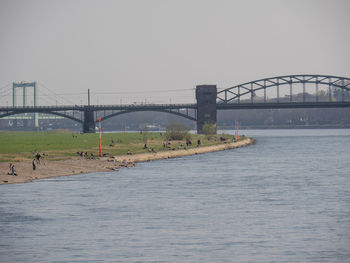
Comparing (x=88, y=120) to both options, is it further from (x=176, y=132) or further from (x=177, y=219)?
(x=177, y=219)

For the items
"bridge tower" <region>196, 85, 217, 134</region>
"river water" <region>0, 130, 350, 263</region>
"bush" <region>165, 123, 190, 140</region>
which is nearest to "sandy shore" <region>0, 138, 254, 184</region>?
"river water" <region>0, 130, 350, 263</region>

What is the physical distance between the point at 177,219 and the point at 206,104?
162 meters

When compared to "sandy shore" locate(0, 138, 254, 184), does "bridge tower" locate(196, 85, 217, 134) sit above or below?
above

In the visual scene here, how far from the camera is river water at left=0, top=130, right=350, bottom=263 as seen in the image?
27.1 m

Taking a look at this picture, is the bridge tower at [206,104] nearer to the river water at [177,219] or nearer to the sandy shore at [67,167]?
the sandy shore at [67,167]

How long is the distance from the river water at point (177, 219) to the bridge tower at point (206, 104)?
137 m

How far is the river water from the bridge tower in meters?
137

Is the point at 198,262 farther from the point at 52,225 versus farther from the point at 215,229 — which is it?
the point at 52,225

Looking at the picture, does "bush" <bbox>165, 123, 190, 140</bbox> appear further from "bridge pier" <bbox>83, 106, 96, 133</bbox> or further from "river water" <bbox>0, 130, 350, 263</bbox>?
"river water" <bbox>0, 130, 350, 263</bbox>

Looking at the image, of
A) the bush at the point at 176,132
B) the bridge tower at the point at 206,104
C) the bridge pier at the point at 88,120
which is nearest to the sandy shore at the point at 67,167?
the bush at the point at 176,132

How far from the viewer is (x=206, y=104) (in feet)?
643

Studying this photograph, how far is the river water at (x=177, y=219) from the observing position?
27125 millimetres

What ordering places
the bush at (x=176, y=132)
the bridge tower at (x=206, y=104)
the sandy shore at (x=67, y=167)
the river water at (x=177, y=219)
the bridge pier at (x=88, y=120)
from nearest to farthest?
the river water at (x=177, y=219)
the sandy shore at (x=67, y=167)
the bush at (x=176, y=132)
the bridge pier at (x=88, y=120)
the bridge tower at (x=206, y=104)

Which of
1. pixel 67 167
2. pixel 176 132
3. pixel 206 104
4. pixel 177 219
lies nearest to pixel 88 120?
pixel 206 104
